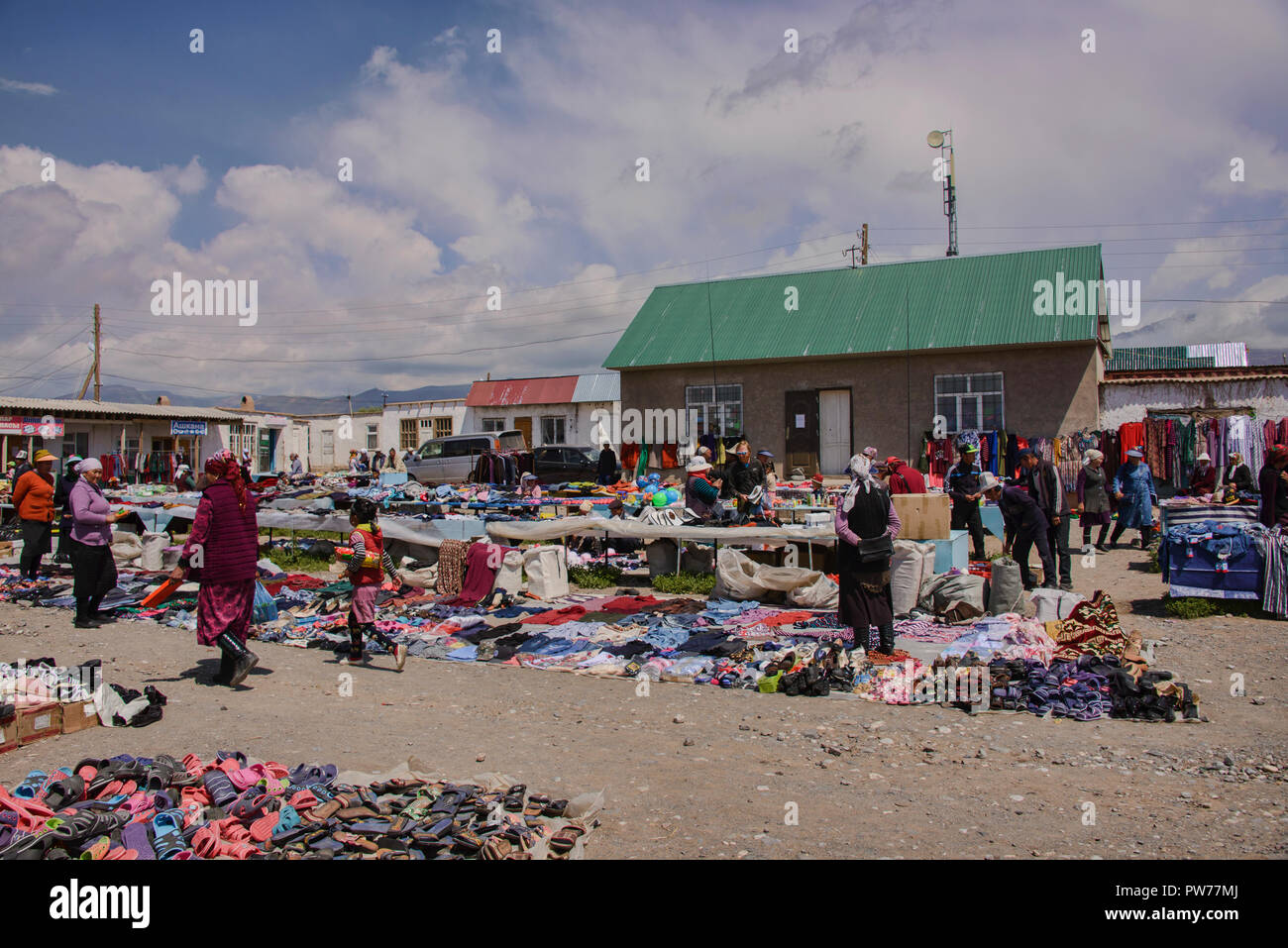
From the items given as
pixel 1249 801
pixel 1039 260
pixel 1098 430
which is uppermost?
pixel 1039 260

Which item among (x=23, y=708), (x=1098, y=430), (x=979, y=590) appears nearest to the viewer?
(x=23, y=708)

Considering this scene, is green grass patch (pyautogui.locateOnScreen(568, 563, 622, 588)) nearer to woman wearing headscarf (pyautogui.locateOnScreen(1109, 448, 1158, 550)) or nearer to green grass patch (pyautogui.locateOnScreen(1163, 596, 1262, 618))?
green grass patch (pyautogui.locateOnScreen(1163, 596, 1262, 618))

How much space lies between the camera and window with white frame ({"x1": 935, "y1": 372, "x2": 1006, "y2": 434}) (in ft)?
69.3

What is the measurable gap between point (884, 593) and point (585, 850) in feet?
15.6

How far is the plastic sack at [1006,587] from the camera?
9.67 metres

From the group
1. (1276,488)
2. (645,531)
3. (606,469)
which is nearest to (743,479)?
(645,531)

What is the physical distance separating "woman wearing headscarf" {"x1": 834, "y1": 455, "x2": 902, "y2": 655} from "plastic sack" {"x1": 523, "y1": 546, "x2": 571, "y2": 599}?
492 cm

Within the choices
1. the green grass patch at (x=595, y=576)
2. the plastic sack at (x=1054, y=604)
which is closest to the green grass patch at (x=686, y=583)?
the green grass patch at (x=595, y=576)

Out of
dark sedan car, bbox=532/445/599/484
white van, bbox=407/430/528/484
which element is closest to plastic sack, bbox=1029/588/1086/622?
dark sedan car, bbox=532/445/599/484

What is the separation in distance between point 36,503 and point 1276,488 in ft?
52.1

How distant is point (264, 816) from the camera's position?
15.0 feet
